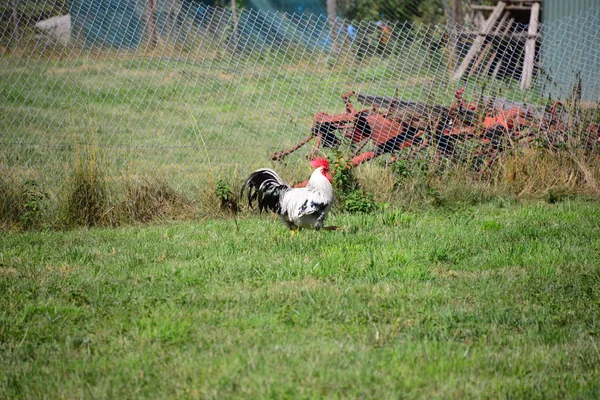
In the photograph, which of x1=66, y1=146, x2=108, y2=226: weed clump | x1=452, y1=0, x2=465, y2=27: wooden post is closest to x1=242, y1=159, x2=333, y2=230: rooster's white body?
x1=66, y1=146, x2=108, y2=226: weed clump

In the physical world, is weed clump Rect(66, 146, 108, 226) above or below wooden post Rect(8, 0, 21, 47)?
below

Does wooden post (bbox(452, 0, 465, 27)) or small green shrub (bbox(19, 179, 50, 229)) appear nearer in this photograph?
small green shrub (bbox(19, 179, 50, 229))

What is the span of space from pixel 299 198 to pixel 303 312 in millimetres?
2156

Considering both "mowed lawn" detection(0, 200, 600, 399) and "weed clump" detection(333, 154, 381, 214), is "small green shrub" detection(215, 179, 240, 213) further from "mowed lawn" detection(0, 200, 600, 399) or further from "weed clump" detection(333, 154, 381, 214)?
"weed clump" detection(333, 154, 381, 214)

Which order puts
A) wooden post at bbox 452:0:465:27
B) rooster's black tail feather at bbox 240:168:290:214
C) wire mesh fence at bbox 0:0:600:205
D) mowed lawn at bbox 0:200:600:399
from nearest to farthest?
1. mowed lawn at bbox 0:200:600:399
2. rooster's black tail feather at bbox 240:168:290:214
3. wire mesh fence at bbox 0:0:600:205
4. wooden post at bbox 452:0:465:27

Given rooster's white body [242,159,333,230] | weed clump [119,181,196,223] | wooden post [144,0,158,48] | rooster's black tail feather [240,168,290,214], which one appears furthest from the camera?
wooden post [144,0,158,48]

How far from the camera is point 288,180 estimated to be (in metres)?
8.59

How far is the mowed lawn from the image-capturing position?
149 inches

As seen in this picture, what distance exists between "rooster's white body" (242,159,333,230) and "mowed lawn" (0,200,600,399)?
0.16 m

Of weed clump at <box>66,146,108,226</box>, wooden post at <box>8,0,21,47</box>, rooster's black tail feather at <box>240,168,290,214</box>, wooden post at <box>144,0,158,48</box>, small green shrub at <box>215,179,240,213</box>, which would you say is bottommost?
weed clump at <box>66,146,108,226</box>

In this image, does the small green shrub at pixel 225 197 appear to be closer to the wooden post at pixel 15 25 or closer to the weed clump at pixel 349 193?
the weed clump at pixel 349 193

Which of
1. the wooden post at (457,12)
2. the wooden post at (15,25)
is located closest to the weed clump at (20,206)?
the wooden post at (15,25)

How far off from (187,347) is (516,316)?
6.83ft

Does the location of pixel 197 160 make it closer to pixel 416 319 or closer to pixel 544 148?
pixel 544 148
